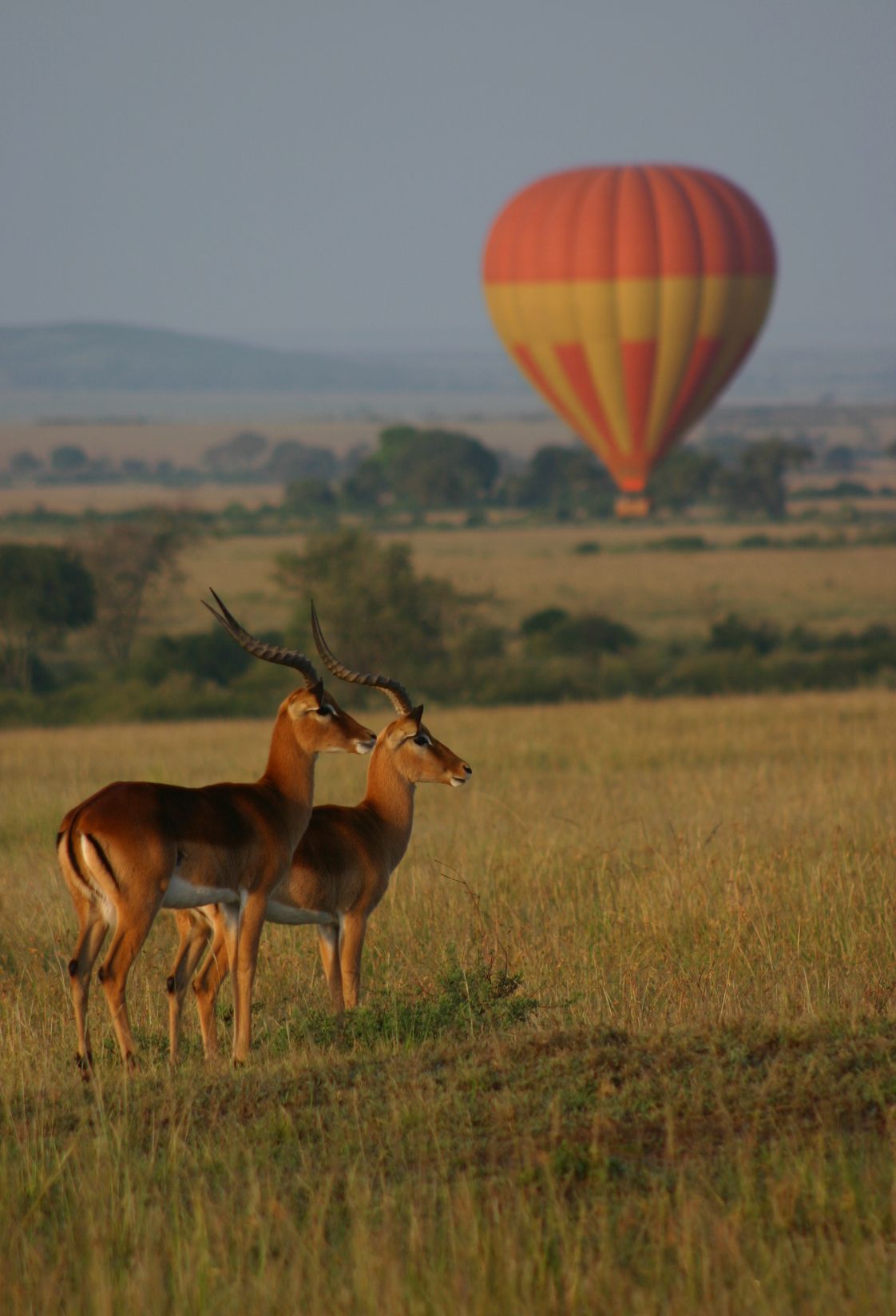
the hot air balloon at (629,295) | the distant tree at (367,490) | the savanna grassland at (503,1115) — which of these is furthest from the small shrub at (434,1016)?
the distant tree at (367,490)

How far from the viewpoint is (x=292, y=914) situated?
8.30 metres

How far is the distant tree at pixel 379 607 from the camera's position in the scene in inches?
1682

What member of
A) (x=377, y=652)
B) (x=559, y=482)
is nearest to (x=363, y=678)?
(x=377, y=652)

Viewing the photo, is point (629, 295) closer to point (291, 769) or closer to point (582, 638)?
point (582, 638)

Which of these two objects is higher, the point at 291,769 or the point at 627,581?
the point at 291,769

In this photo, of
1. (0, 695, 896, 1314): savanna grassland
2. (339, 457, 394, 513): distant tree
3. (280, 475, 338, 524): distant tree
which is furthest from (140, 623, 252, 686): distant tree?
(339, 457, 394, 513): distant tree

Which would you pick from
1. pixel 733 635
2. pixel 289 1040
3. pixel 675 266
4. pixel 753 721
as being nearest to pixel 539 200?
pixel 675 266

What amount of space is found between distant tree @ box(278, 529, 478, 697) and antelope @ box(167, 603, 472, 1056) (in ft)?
101

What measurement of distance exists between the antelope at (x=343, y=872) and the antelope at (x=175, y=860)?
0.20 metres

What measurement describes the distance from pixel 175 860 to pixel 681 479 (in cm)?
12198

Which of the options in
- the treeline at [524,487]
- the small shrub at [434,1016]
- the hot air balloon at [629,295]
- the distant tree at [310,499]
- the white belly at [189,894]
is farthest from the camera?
the distant tree at [310,499]

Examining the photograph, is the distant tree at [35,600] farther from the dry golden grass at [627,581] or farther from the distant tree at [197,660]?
the dry golden grass at [627,581]

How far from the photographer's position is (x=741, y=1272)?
17.0 ft

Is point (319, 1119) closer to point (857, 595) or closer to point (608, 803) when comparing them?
point (608, 803)
